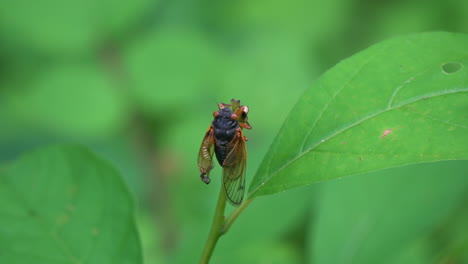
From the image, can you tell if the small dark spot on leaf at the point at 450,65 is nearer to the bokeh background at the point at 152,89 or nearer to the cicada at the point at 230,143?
the cicada at the point at 230,143

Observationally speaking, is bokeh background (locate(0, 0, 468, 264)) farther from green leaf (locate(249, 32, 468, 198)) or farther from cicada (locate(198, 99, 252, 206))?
green leaf (locate(249, 32, 468, 198))

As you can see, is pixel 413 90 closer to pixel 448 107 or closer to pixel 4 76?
pixel 448 107

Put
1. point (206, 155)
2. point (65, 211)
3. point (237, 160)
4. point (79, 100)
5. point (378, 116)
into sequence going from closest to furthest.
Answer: point (378, 116), point (65, 211), point (237, 160), point (206, 155), point (79, 100)

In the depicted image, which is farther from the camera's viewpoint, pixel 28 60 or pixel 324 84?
pixel 28 60

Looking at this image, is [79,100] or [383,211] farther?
[79,100]

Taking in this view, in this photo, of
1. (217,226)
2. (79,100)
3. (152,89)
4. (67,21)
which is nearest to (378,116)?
(217,226)

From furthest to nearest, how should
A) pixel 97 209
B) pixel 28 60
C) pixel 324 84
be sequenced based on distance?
pixel 28 60
pixel 97 209
pixel 324 84

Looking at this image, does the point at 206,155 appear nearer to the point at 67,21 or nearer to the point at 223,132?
the point at 223,132

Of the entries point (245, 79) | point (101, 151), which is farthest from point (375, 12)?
point (101, 151)
